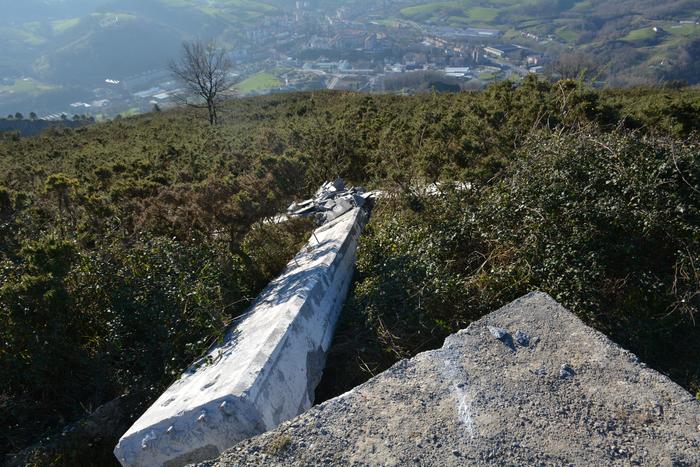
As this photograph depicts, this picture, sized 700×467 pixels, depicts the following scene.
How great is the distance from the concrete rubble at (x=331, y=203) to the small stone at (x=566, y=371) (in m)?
4.17

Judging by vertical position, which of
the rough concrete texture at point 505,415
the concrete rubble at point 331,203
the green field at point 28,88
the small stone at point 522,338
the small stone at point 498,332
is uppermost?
the green field at point 28,88

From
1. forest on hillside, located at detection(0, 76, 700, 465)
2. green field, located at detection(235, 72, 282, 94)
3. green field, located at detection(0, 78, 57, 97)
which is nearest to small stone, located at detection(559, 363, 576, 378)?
forest on hillside, located at detection(0, 76, 700, 465)

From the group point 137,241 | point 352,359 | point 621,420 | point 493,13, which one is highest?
point 493,13

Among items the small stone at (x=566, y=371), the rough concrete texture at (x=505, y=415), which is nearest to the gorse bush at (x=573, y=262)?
the rough concrete texture at (x=505, y=415)

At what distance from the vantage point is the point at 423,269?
469 cm

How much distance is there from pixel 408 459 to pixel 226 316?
252cm

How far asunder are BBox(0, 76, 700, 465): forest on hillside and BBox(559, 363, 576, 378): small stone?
114 cm

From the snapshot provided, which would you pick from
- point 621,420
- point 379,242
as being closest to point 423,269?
point 379,242

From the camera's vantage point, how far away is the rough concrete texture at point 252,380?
2943 millimetres

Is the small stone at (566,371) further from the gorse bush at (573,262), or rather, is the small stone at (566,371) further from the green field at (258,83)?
the green field at (258,83)

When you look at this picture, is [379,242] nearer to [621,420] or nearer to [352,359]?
[352,359]

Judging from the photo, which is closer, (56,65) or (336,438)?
(336,438)

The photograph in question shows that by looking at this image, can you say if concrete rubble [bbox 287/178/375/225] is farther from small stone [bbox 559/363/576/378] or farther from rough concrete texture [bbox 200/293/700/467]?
small stone [bbox 559/363/576/378]

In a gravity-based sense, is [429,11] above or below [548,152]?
above
